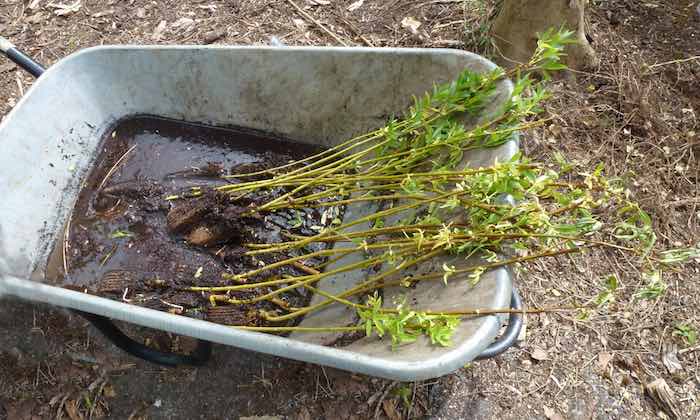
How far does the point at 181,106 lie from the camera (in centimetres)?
204

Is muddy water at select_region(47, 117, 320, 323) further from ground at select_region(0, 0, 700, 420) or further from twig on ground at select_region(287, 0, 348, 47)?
twig on ground at select_region(287, 0, 348, 47)

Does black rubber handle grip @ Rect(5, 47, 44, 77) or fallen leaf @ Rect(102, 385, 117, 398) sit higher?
black rubber handle grip @ Rect(5, 47, 44, 77)

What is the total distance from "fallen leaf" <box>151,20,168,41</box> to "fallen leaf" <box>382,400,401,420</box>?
2516mm

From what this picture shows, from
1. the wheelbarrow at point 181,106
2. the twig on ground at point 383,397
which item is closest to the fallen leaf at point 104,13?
the wheelbarrow at point 181,106

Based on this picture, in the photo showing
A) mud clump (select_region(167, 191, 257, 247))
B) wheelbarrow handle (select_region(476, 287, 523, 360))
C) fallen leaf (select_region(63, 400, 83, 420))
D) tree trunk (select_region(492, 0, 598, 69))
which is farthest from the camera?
tree trunk (select_region(492, 0, 598, 69))

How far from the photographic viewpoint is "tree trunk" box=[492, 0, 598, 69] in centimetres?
222

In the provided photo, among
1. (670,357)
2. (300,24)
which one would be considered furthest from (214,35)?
(670,357)

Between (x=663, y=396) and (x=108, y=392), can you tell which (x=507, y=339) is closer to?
(x=663, y=396)

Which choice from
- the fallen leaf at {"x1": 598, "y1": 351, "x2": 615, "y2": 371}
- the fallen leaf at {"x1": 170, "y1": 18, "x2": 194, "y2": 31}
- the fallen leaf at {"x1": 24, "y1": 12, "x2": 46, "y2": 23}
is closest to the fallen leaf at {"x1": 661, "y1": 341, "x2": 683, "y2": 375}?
the fallen leaf at {"x1": 598, "y1": 351, "x2": 615, "y2": 371}

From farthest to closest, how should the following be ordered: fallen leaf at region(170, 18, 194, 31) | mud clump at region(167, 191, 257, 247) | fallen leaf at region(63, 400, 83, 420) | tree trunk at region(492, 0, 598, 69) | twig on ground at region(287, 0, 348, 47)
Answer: fallen leaf at region(170, 18, 194, 31), twig on ground at region(287, 0, 348, 47), tree trunk at region(492, 0, 598, 69), mud clump at region(167, 191, 257, 247), fallen leaf at region(63, 400, 83, 420)

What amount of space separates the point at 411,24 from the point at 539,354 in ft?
6.82

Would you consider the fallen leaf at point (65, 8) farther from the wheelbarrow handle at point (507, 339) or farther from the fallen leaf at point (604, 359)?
the fallen leaf at point (604, 359)

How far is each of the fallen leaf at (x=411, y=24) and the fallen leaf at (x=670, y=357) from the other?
212cm

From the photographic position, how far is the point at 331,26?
2.89 meters
